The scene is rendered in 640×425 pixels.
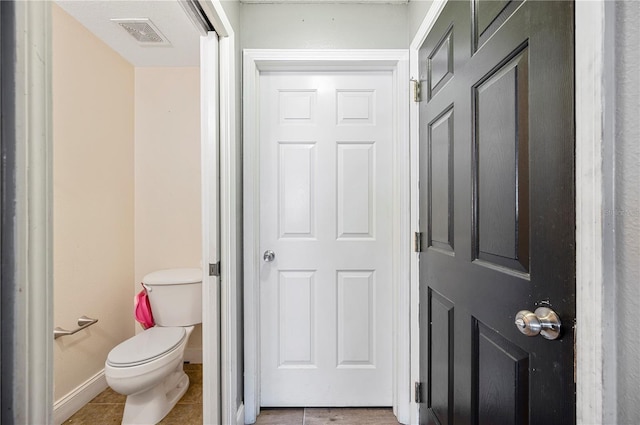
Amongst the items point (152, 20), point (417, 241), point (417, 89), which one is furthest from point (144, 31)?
point (417, 241)

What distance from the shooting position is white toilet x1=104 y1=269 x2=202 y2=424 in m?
1.53

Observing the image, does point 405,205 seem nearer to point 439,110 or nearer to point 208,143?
point 439,110

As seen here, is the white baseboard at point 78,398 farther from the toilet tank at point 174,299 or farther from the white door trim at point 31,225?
the white door trim at point 31,225

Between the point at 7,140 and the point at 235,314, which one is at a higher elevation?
the point at 7,140

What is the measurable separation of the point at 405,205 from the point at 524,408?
1009 mm

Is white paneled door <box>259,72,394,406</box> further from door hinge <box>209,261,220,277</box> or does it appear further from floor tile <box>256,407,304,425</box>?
door hinge <box>209,261,220,277</box>

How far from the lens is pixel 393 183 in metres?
1.68

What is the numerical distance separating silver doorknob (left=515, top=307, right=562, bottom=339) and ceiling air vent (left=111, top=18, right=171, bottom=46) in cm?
228

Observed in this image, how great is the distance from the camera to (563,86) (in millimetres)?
619

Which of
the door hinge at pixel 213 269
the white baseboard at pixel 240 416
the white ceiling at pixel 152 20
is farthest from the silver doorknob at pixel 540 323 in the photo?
the white ceiling at pixel 152 20

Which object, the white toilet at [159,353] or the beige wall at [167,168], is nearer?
the white toilet at [159,353]

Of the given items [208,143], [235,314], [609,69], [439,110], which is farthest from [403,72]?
[235,314]

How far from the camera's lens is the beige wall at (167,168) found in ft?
7.50

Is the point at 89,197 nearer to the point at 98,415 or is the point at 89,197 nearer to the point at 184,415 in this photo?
the point at 98,415
